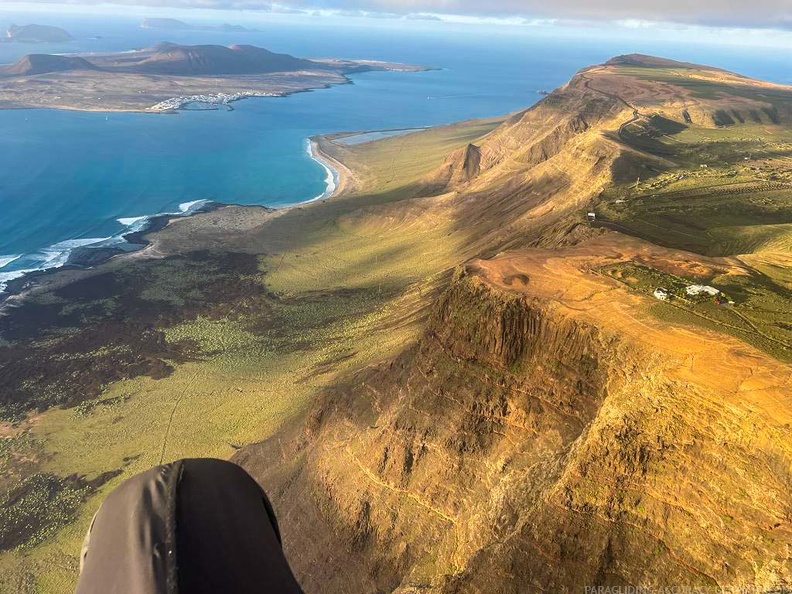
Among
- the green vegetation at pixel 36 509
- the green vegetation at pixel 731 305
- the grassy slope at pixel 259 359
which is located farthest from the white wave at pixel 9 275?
the green vegetation at pixel 731 305

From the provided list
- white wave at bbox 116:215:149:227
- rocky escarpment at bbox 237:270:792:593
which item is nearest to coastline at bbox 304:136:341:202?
white wave at bbox 116:215:149:227

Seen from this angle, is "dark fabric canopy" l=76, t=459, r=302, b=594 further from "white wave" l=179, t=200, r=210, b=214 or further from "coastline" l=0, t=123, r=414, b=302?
"white wave" l=179, t=200, r=210, b=214

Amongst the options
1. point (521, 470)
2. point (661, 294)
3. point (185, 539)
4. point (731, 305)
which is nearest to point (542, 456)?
point (521, 470)

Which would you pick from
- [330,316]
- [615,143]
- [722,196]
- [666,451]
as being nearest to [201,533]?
[666,451]

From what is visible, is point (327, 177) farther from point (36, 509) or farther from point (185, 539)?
point (185, 539)

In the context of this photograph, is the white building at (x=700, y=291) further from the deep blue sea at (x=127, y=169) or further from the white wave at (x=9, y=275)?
the deep blue sea at (x=127, y=169)
